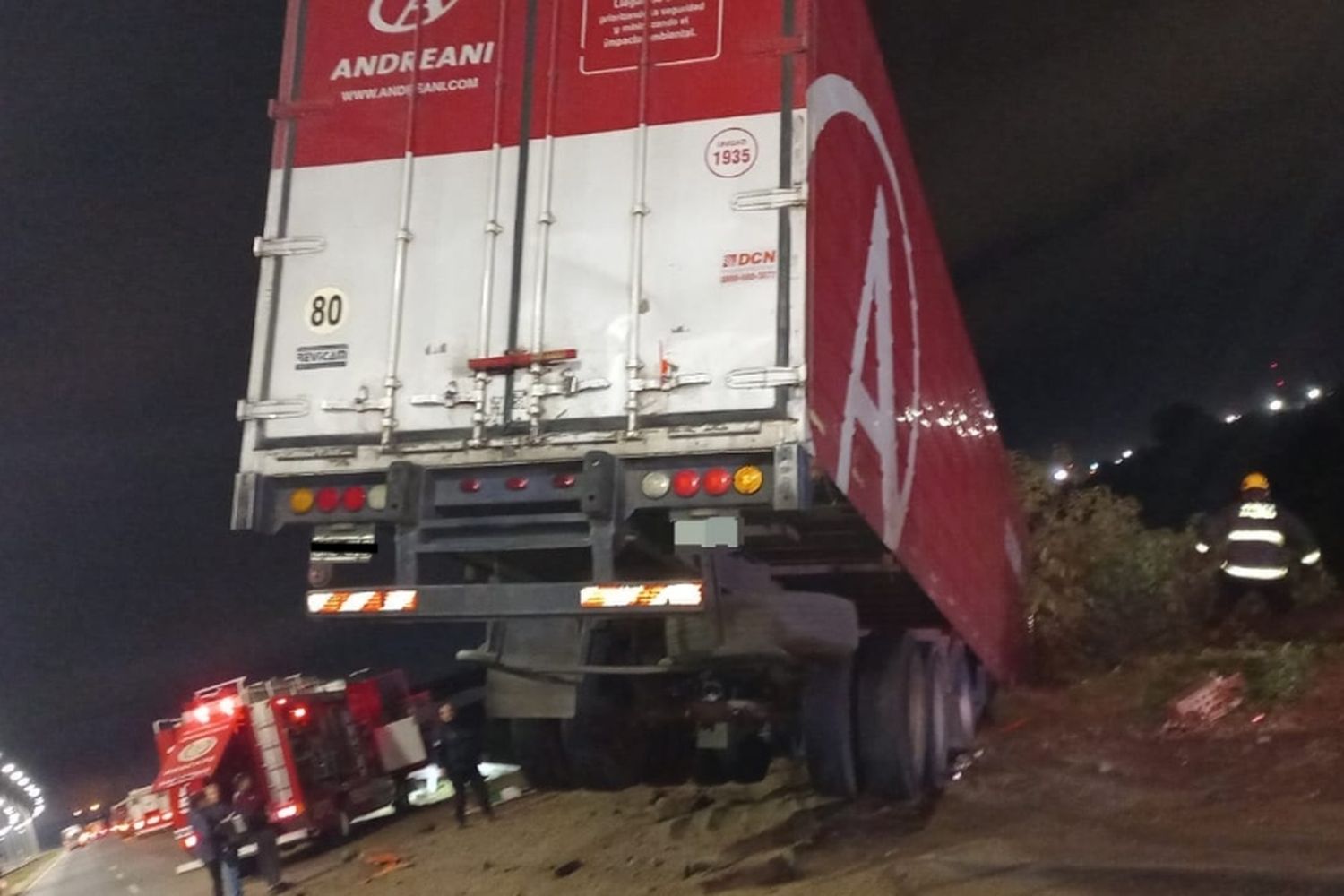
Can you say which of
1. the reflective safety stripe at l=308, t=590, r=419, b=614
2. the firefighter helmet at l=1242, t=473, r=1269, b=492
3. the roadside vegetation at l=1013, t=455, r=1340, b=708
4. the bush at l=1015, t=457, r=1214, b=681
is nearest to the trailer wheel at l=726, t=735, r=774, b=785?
the reflective safety stripe at l=308, t=590, r=419, b=614

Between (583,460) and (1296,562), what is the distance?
1420 cm

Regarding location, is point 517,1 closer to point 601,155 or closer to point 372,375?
point 601,155

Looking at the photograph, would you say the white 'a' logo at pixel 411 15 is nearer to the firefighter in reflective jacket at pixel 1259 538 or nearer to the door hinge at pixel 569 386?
the door hinge at pixel 569 386

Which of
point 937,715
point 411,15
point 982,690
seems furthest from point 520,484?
point 982,690

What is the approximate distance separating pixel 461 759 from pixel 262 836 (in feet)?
6.04

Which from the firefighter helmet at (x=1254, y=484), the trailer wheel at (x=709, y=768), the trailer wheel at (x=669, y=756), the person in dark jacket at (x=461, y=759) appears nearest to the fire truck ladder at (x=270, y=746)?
the person in dark jacket at (x=461, y=759)

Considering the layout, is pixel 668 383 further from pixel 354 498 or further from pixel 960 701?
pixel 960 701

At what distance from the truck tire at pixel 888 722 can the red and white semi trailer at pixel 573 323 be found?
174cm

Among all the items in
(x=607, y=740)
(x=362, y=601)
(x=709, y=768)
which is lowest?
(x=709, y=768)

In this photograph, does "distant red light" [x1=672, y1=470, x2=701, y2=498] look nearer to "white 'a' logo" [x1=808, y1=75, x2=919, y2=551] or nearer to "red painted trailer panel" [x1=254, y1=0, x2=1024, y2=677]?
"red painted trailer panel" [x1=254, y1=0, x2=1024, y2=677]

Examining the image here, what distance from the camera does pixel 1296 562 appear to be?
55.0 feet

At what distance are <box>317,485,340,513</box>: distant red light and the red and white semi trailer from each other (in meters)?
0.02

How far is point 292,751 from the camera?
42.0 feet

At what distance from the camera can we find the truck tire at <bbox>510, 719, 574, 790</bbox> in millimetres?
8406
